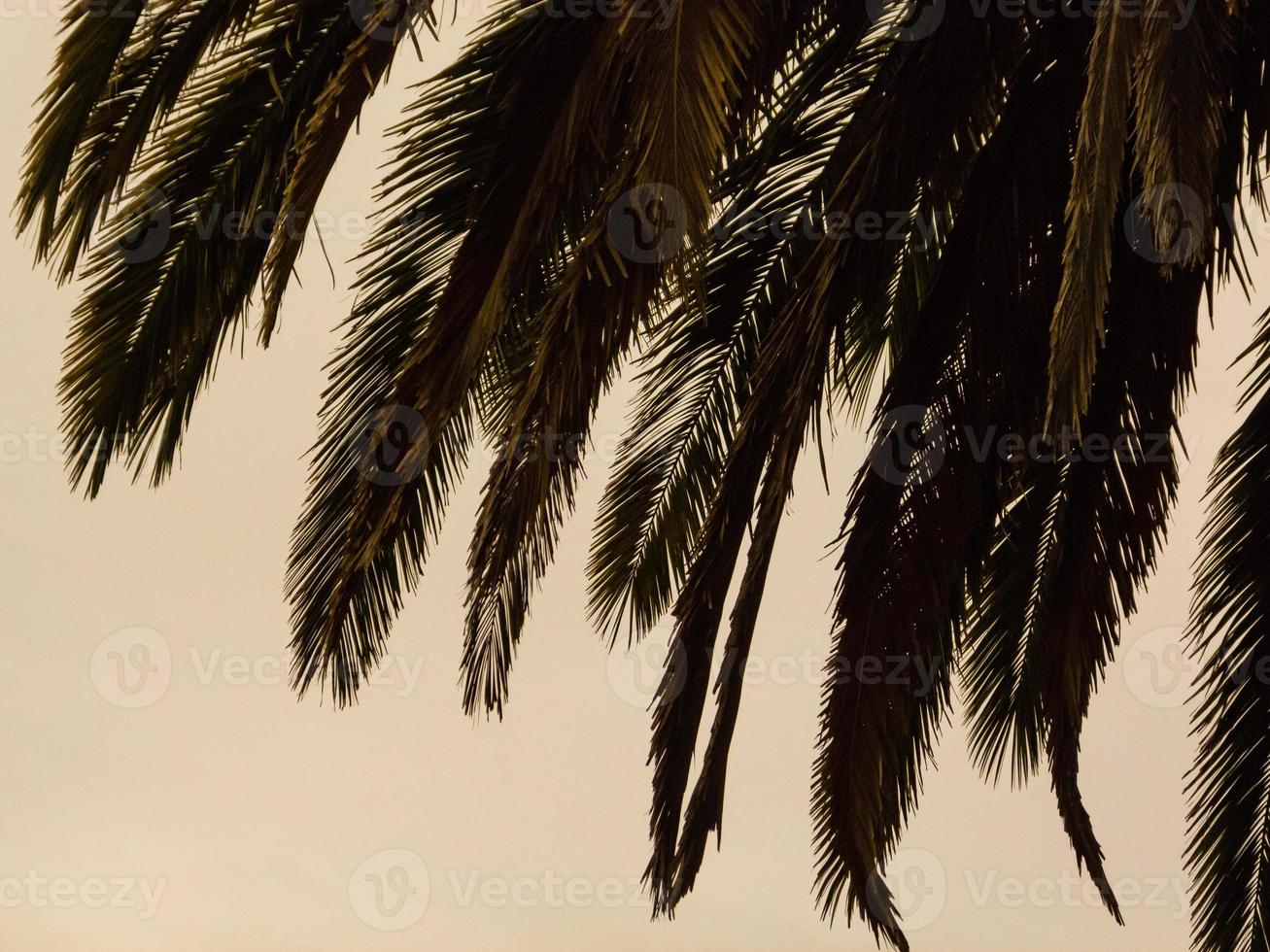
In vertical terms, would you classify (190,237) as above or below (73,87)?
below

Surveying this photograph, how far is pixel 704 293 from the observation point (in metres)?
4.03

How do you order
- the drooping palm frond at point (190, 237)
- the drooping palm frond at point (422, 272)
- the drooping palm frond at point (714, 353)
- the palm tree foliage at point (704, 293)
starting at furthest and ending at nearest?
the drooping palm frond at point (714, 353) < the drooping palm frond at point (190, 237) < the drooping palm frond at point (422, 272) < the palm tree foliage at point (704, 293)

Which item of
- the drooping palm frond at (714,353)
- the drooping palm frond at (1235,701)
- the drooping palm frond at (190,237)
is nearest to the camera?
the drooping palm frond at (190,237)

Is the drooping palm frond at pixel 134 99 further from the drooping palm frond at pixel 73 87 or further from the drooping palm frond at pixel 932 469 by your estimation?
the drooping palm frond at pixel 932 469

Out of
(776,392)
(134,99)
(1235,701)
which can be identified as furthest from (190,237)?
(1235,701)

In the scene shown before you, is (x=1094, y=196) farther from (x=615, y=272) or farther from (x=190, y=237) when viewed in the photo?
(x=190, y=237)

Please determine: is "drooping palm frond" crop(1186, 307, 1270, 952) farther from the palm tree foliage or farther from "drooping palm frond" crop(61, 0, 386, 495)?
"drooping palm frond" crop(61, 0, 386, 495)

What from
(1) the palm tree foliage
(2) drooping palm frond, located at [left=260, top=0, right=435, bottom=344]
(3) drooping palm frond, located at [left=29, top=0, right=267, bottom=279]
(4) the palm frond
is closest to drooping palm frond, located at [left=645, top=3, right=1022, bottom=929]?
(1) the palm tree foliage

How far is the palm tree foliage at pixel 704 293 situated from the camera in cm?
335

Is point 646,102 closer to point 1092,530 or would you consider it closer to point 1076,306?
point 1076,306

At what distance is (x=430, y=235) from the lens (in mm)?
4293

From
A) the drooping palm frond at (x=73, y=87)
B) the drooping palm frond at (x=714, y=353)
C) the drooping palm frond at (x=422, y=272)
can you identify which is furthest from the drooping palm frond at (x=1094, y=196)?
the drooping palm frond at (x=73, y=87)

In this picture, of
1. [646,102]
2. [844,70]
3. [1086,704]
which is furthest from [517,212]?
[1086,704]

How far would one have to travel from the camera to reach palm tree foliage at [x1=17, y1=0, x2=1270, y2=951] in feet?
11.0
